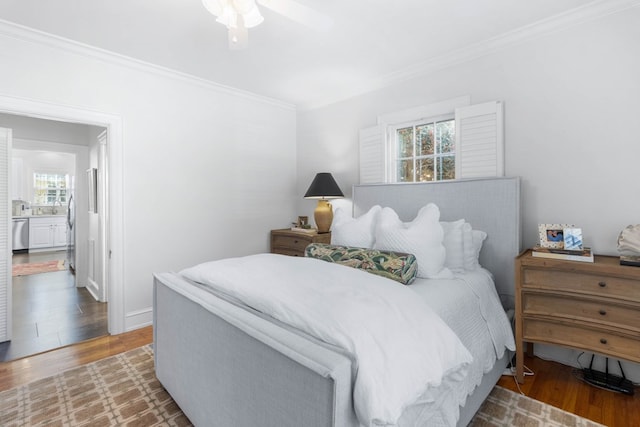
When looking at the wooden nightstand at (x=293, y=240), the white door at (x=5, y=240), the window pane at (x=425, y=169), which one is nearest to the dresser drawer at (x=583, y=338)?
the window pane at (x=425, y=169)

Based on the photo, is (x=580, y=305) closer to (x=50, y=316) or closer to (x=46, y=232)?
(x=50, y=316)

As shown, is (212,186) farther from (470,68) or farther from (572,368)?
(572,368)

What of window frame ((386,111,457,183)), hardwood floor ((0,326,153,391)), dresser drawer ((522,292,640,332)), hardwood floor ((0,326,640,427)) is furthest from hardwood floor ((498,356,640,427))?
hardwood floor ((0,326,153,391))

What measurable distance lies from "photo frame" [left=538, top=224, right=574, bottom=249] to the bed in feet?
0.59

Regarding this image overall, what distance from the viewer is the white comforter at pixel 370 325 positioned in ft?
3.18

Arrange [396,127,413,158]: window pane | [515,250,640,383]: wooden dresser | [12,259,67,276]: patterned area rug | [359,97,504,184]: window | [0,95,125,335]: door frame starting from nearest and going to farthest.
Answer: [515,250,640,383]: wooden dresser
[359,97,504,184]: window
[0,95,125,335]: door frame
[396,127,413,158]: window pane
[12,259,67,276]: patterned area rug

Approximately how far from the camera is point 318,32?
94.4 inches

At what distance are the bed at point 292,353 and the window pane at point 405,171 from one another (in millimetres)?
644

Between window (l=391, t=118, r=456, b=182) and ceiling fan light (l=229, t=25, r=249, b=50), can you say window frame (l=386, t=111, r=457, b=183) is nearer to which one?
window (l=391, t=118, r=456, b=182)

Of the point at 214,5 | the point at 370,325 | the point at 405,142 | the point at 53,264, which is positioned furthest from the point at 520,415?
the point at 53,264

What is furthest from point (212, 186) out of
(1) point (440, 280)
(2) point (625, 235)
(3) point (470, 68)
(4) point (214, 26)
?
(2) point (625, 235)

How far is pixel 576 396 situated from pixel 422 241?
1.32 metres

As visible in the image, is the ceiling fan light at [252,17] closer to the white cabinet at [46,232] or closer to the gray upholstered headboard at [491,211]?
the gray upholstered headboard at [491,211]

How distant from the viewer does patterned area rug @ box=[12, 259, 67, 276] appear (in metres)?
5.34
